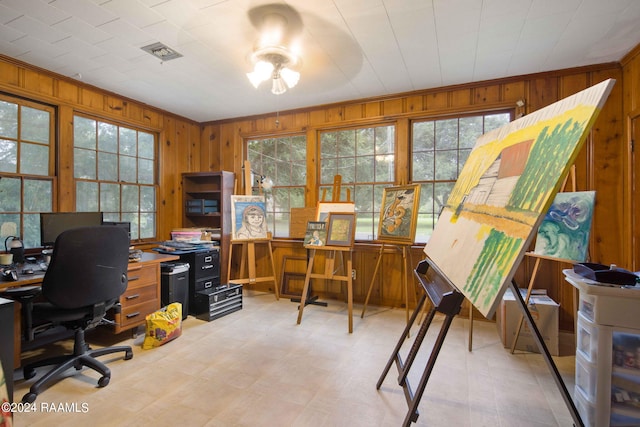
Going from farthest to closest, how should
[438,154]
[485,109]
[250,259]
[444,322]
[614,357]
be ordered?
[250,259] < [438,154] < [485,109] < [614,357] < [444,322]

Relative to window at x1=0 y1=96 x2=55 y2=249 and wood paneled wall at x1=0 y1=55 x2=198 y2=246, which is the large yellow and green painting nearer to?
window at x1=0 y1=96 x2=55 y2=249

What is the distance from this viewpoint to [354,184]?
3.97 m

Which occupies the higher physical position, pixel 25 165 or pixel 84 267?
pixel 25 165

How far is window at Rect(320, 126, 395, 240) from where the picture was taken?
3821 millimetres

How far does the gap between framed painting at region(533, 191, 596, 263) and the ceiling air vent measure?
3.31 m

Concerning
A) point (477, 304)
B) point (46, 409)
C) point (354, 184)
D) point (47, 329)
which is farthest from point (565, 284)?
point (47, 329)

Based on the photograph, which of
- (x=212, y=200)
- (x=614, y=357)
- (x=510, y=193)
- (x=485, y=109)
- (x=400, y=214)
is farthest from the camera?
(x=212, y=200)

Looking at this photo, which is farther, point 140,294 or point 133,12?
point 140,294

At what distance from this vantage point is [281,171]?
4.41 m

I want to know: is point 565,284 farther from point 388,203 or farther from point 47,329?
point 47,329

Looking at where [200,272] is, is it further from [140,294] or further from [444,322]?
[444,322]

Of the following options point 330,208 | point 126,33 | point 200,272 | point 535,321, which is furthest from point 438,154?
point 126,33

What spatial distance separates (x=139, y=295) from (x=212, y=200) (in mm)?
1869

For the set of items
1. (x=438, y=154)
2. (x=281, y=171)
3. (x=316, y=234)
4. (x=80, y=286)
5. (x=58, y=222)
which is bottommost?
(x=80, y=286)
